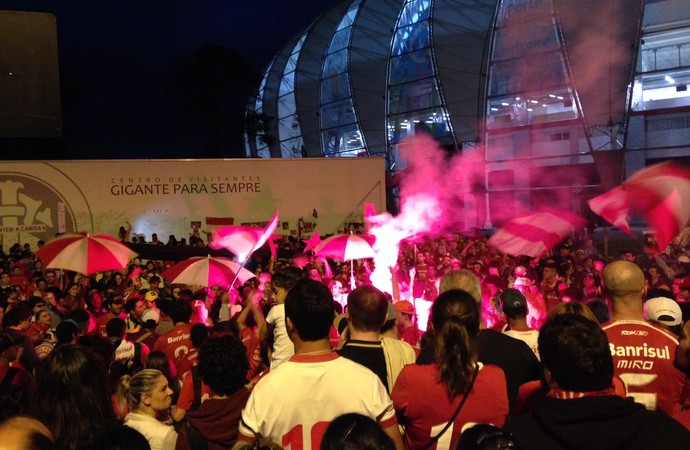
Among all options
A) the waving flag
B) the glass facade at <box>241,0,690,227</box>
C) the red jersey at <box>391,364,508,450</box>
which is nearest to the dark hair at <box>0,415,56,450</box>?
the red jersey at <box>391,364,508,450</box>

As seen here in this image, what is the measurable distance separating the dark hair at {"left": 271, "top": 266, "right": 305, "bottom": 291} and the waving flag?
4280 millimetres

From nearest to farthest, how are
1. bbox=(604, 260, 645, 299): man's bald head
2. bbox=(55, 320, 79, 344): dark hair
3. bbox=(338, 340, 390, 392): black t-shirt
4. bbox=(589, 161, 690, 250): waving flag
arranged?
1. bbox=(338, 340, 390, 392): black t-shirt
2. bbox=(604, 260, 645, 299): man's bald head
3. bbox=(55, 320, 79, 344): dark hair
4. bbox=(589, 161, 690, 250): waving flag

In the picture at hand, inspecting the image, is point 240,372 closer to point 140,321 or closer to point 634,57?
point 140,321

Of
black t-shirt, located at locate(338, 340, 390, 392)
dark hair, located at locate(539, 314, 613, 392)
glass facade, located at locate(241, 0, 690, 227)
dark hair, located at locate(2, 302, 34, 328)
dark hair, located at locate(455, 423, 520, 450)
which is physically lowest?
dark hair, located at locate(2, 302, 34, 328)

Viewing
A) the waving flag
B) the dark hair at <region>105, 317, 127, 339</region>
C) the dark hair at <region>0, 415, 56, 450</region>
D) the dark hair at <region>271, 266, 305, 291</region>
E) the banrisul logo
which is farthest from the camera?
the banrisul logo

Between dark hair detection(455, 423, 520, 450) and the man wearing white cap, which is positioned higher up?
dark hair detection(455, 423, 520, 450)

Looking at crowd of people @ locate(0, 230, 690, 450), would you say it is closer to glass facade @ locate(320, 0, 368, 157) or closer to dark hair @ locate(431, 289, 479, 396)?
dark hair @ locate(431, 289, 479, 396)

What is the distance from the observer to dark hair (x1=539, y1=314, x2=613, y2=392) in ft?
7.93

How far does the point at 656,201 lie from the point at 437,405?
5.90 m

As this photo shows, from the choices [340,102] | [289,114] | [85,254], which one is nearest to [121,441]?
[85,254]

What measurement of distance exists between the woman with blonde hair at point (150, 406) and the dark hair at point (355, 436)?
194cm

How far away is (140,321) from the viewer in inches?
283

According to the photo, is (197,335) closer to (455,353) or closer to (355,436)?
(455,353)

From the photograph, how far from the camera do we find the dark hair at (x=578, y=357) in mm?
2418
